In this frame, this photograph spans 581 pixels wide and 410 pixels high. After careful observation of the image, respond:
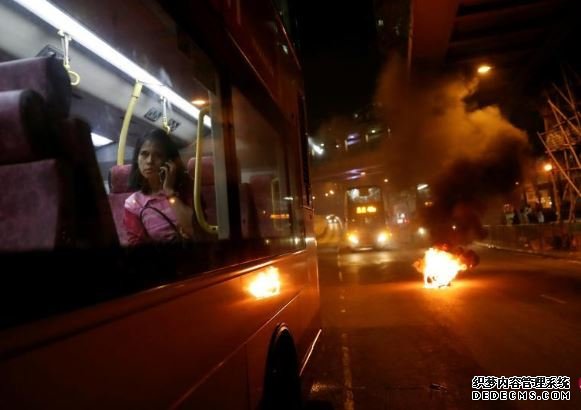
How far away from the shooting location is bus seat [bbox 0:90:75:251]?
130 centimetres

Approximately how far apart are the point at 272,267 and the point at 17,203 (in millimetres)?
1751

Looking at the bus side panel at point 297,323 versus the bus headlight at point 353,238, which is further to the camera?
the bus headlight at point 353,238

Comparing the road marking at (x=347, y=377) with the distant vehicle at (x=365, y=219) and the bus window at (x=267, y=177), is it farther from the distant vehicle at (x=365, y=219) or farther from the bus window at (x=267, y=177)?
the distant vehicle at (x=365, y=219)

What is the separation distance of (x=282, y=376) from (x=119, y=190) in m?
1.62

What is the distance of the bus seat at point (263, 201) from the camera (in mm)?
2965

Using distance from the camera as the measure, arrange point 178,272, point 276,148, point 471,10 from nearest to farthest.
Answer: point 178,272, point 276,148, point 471,10

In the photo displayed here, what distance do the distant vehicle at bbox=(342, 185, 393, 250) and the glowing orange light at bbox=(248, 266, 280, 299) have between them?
27.6 meters

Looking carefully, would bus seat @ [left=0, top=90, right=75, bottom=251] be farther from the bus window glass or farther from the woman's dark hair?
A: the woman's dark hair

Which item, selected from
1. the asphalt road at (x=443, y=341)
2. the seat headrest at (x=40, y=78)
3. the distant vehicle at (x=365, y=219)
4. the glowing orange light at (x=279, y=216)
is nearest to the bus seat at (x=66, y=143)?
the seat headrest at (x=40, y=78)

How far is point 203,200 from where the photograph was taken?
2336 mm

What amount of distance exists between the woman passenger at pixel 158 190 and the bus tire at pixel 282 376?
101 centimetres

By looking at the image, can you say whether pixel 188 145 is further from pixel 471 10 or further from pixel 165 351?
pixel 471 10

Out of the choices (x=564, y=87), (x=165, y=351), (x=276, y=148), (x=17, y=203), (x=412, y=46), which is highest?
(x=412, y=46)

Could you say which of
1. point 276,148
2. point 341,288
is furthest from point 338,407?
point 341,288
